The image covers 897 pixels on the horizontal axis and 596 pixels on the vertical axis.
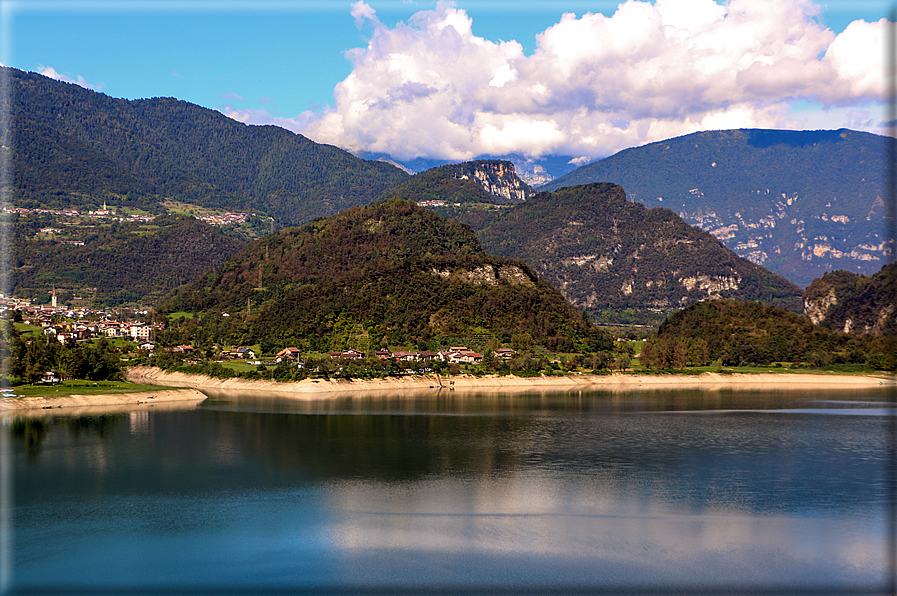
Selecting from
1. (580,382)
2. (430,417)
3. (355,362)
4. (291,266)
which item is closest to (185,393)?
(355,362)

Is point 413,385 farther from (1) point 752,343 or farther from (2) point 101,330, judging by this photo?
(1) point 752,343

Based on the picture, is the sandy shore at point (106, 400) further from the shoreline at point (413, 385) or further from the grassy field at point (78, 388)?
the grassy field at point (78, 388)

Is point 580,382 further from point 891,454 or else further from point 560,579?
point 560,579

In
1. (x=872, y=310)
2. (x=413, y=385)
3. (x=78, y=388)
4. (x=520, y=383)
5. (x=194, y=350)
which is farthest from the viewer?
(x=872, y=310)

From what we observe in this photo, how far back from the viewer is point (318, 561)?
32.4 m

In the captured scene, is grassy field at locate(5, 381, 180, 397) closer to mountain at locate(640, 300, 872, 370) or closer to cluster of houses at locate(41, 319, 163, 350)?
cluster of houses at locate(41, 319, 163, 350)

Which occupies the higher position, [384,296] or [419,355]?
[384,296]

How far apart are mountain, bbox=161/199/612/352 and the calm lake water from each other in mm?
57271

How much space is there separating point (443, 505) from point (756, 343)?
4571 inches

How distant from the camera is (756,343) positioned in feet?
461

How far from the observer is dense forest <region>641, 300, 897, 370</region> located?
428ft

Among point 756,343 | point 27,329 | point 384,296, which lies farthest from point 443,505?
point 756,343

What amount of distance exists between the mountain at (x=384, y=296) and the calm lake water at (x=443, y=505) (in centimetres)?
5727

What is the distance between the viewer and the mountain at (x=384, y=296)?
133 m
